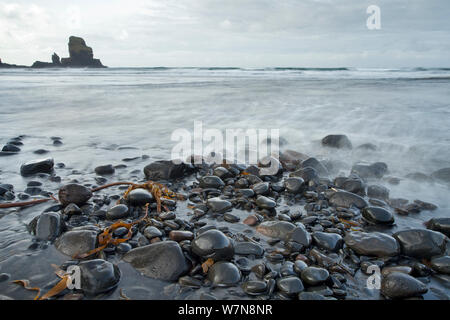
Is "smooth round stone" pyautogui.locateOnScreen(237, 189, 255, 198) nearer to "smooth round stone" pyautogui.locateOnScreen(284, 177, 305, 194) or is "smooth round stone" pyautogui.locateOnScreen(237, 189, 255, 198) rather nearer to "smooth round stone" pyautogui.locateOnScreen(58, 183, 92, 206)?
"smooth round stone" pyautogui.locateOnScreen(284, 177, 305, 194)

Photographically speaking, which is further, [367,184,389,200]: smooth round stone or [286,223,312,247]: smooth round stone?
[367,184,389,200]: smooth round stone

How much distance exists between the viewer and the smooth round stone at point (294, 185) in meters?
3.58

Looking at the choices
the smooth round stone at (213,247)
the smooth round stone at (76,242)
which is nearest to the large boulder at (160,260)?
the smooth round stone at (213,247)

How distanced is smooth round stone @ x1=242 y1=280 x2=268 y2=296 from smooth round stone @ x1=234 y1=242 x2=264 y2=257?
387mm

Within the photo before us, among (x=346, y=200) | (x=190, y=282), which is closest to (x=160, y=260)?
(x=190, y=282)

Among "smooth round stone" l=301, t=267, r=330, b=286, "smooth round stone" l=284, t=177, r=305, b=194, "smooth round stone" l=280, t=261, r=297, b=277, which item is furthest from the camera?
"smooth round stone" l=284, t=177, r=305, b=194

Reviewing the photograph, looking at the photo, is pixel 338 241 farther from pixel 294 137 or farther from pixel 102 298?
pixel 294 137

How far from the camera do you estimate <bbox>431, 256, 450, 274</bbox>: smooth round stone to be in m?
2.09

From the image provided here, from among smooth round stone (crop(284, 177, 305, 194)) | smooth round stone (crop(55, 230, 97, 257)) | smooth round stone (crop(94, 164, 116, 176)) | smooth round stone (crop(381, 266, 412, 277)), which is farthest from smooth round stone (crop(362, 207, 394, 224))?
smooth round stone (crop(94, 164, 116, 176))

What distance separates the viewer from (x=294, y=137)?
6551 millimetres

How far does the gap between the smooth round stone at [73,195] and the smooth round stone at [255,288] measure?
2053 millimetres

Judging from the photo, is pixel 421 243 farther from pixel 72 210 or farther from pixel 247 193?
pixel 72 210

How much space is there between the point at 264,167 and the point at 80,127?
525 cm

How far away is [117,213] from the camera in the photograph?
2.82m
